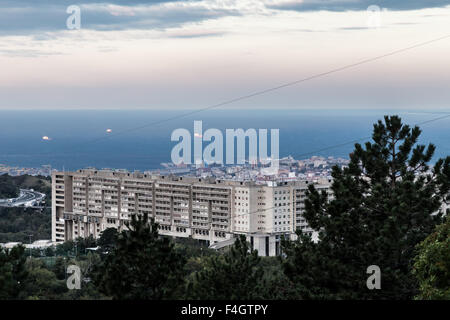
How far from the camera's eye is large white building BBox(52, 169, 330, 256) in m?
34.2

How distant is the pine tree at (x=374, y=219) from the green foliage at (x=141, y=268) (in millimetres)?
1523

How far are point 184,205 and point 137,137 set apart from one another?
5349 centimetres

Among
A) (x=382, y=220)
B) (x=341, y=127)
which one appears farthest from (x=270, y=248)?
(x=341, y=127)

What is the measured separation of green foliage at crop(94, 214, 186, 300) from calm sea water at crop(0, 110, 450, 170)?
43448 millimetres

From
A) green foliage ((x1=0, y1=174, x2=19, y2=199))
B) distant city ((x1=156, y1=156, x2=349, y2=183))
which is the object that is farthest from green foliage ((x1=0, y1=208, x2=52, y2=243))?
distant city ((x1=156, y1=156, x2=349, y2=183))

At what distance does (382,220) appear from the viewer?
9562 millimetres
